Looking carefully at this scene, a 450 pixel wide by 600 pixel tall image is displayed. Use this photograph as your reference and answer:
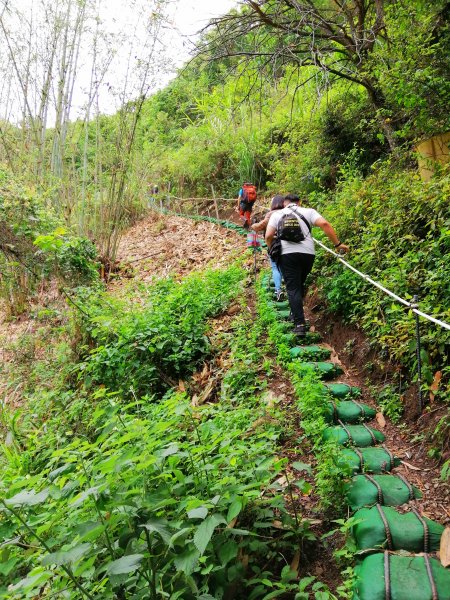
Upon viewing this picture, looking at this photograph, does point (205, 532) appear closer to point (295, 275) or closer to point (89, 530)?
point (89, 530)

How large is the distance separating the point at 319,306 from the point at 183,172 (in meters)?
11.6

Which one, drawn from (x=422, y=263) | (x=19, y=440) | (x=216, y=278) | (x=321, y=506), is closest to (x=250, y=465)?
(x=321, y=506)

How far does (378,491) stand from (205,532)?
1132 millimetres

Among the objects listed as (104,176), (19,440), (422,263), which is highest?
(104,176)

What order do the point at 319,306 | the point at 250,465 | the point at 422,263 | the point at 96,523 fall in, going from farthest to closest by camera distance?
1. the point at 319,306
2. the point at 422,263
3. the point at 250,465
4. the point at 96,523

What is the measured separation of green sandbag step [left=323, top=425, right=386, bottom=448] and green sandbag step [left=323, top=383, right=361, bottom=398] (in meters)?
0.47

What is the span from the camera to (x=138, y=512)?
168cm

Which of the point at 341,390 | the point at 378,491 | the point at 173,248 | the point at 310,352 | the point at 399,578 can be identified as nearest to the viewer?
the point at 399,578

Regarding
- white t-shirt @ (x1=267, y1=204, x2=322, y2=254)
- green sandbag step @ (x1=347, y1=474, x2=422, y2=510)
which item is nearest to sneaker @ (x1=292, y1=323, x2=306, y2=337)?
white t-shirt @ (x1=267, y1=204, x2=322, y2=254)

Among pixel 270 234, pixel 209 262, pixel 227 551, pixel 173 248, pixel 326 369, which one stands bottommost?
pixel 326 369

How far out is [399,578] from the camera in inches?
67.2

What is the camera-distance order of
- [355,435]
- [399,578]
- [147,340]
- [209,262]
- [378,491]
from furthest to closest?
[209,262]
[147,340]
[355,435]
[378,491]
[399,578]

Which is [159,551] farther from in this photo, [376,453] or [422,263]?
[422,263]

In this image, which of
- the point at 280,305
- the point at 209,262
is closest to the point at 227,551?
the point at 280,305
